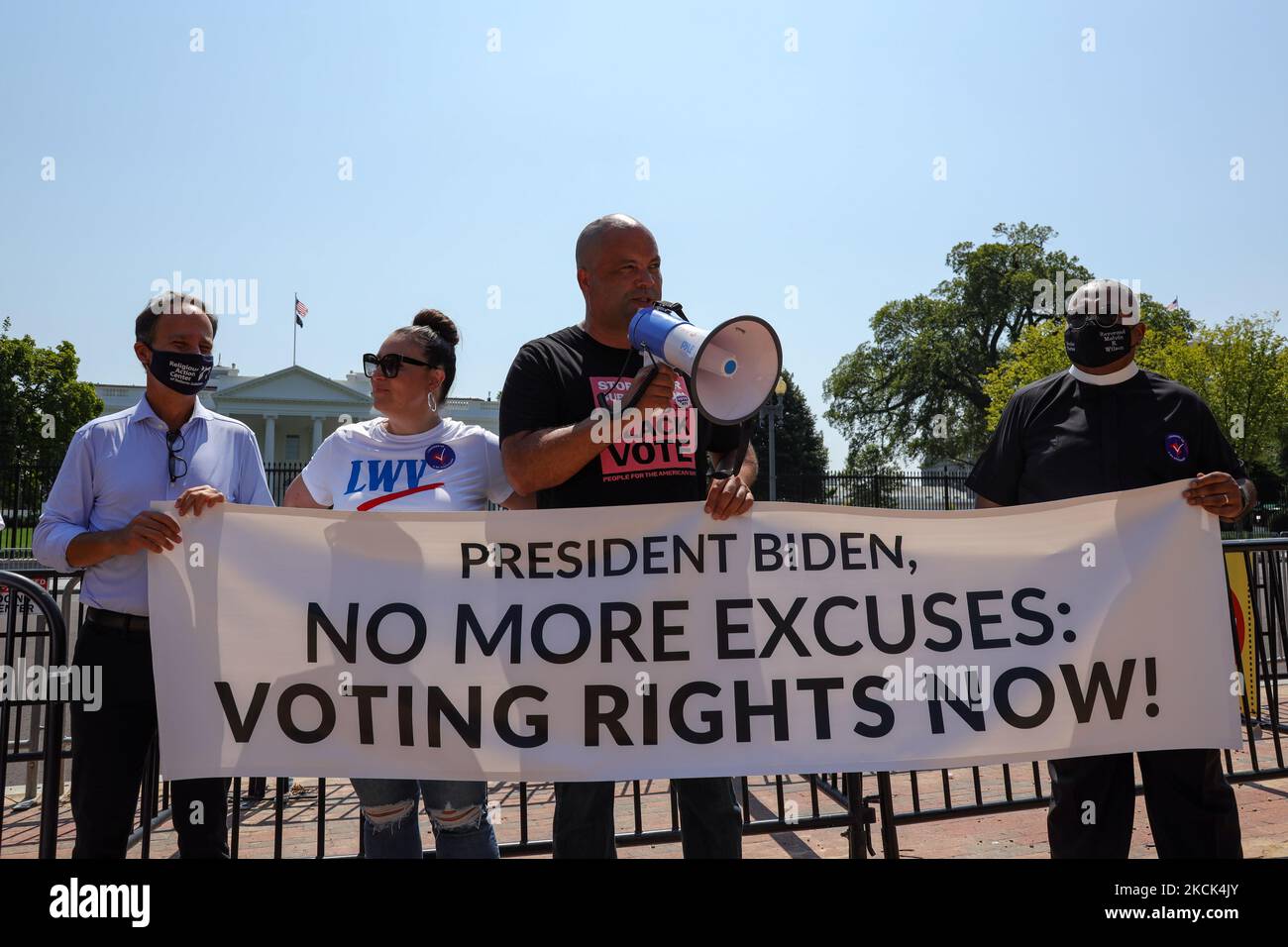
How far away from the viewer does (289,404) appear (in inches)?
2608

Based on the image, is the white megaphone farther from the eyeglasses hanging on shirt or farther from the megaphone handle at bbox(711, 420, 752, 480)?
the eyeglasses hanging on shirt

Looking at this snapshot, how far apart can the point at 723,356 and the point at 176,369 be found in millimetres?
1683

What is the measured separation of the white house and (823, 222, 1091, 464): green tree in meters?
24.5

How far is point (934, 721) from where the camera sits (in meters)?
2.99

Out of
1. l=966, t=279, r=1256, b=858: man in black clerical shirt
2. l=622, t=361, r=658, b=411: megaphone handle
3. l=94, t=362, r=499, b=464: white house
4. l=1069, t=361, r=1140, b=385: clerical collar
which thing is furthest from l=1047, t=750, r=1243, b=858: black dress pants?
l=94, t=362, r=499, b=464: white house

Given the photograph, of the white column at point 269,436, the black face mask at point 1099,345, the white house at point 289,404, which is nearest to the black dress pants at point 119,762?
the black face mask at point 1099,345

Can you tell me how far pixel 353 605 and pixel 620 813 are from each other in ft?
8.26

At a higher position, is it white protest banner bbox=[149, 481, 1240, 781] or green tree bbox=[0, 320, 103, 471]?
green tree bbox=[0, 320, 103, 471]

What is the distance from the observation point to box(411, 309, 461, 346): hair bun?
3.35 m

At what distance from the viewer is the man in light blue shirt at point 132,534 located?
8.88ft
